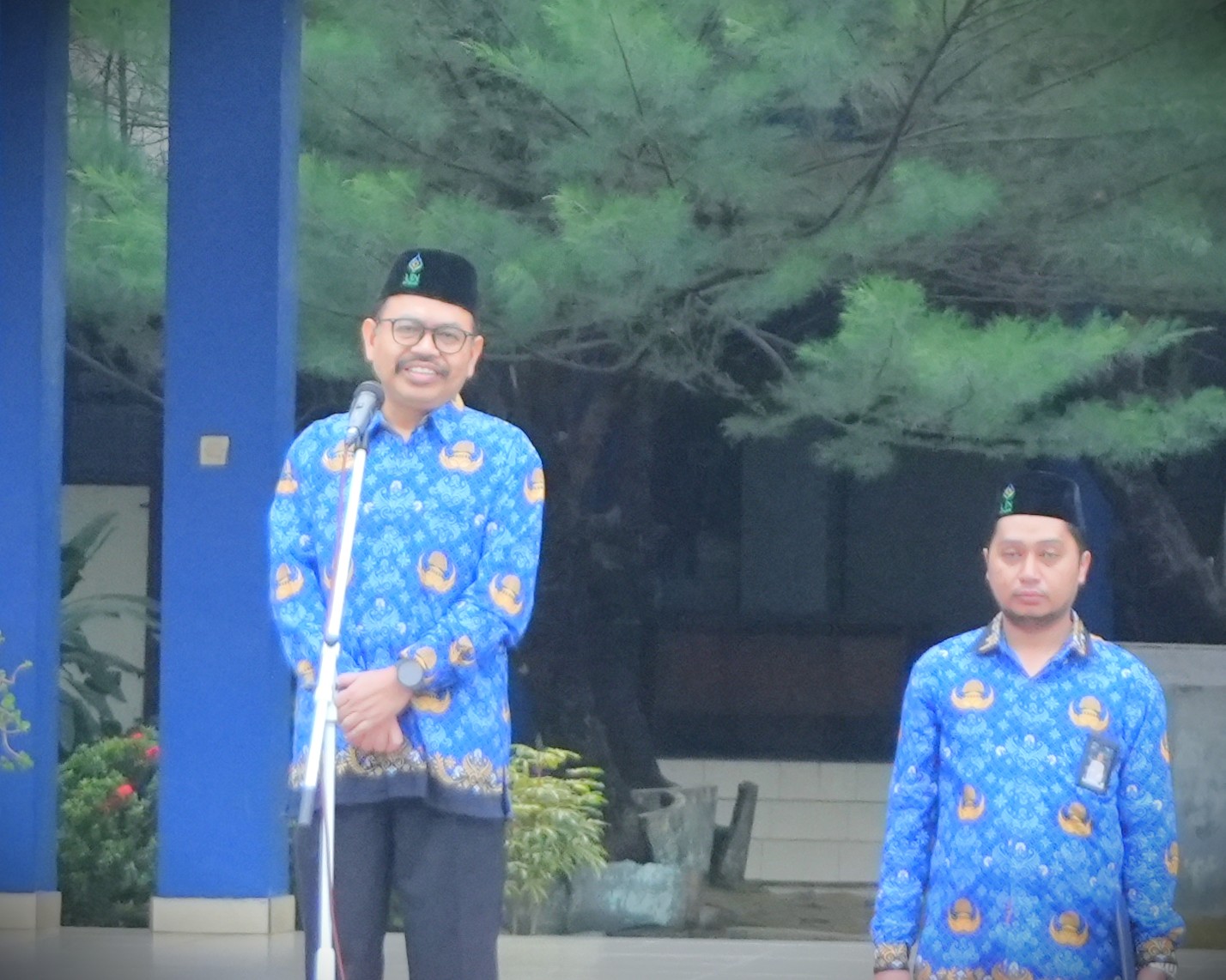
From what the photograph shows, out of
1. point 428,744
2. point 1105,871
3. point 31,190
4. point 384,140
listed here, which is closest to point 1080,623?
point 1105,871

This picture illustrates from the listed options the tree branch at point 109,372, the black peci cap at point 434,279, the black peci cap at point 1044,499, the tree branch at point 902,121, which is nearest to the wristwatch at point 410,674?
the black peci cap at point 434,279

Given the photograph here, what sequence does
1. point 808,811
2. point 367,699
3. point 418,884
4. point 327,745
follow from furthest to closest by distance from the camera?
point 808,811 < point 418,884 < point 367,699 < point 327,745

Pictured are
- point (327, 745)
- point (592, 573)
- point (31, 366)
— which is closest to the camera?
point (327, 745)

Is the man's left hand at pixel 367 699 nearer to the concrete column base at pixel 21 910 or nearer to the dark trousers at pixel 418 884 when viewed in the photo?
the dark trousers at pixel 418 884

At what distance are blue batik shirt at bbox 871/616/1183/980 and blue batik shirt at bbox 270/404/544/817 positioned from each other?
628 millimetres

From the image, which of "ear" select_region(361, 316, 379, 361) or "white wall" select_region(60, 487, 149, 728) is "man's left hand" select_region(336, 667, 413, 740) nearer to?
"ear" select_region(361, 316, 379, 361)

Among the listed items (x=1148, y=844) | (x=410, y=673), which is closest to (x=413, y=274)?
(x=410, y=673)

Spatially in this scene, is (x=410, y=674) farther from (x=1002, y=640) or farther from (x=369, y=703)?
(x=1002, y=640)

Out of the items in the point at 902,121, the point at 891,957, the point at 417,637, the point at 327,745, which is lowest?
the point at 891,957

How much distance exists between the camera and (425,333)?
10.3ft

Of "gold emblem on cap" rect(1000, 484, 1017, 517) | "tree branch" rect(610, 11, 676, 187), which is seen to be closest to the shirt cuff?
"gold emblem on cap" rect(1000, 484, 1017, 517)

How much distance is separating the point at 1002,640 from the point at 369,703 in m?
0.84

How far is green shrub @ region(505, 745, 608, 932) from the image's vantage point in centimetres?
611

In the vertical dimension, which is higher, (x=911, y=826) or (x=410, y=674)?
(x=410, y=674)
